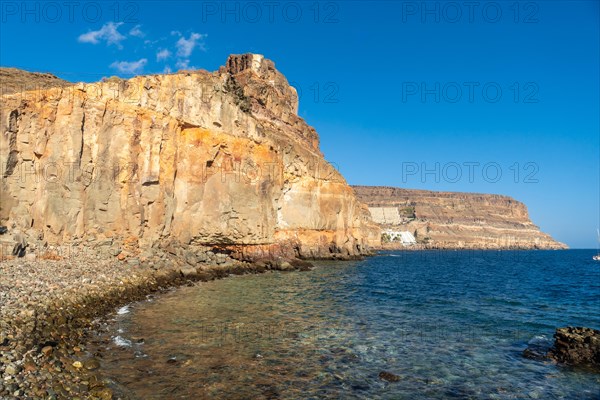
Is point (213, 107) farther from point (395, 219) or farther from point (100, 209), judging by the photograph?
point (395, 219)

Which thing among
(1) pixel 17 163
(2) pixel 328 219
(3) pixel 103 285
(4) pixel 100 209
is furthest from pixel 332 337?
(2) pixel 328 219

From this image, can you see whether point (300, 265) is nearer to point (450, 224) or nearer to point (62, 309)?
point (62, 309)

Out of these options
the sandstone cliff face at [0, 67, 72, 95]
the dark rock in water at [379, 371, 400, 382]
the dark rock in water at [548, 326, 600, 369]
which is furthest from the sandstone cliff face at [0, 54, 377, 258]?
the dark rock in water at [548, 326, 600, 369]

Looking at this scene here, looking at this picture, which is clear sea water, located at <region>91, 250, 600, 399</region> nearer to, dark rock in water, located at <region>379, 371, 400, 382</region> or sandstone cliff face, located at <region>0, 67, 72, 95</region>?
dark rock in water, located at <region>379, 371, 400, 382</region>

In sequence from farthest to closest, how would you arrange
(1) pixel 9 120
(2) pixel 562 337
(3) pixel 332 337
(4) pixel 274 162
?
(4) pixel 274 162
(1) pixel 9 120
(3) pixel 332 337
(2) pixel 562 337

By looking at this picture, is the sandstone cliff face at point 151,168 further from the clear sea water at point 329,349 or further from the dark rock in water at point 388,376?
the dark rock in water at point 388,376

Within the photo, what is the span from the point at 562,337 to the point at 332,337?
752 cm

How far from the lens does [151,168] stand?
29.7m

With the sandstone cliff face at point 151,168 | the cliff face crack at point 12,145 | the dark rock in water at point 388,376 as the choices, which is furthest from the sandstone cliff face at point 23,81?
the dark rock in water at point 388,376

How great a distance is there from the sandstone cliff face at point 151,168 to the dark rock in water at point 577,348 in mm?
25716

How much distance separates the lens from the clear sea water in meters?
9.63

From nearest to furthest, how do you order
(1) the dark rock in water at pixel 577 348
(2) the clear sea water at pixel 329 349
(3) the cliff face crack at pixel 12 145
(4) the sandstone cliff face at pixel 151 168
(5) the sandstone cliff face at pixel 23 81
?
(2) the clear sea water at pixel 329 349, (1) the dark rock in water at pixel 577 348, (3) the cliff face crack at pixel 12 145, (4) the sandstone cliff face at pixel 151 168, (5) the sandstone cliff face at pixel 23 81

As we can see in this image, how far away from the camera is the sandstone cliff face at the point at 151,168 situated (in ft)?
80.7

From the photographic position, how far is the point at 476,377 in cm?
1076
